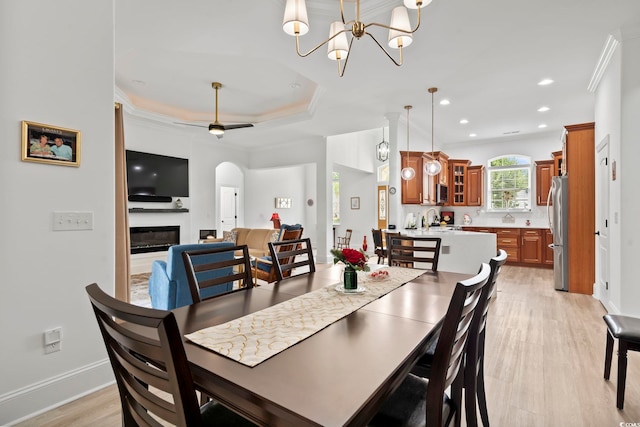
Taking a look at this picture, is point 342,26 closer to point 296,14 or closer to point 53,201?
point 296,14

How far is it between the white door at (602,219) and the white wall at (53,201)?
494cm

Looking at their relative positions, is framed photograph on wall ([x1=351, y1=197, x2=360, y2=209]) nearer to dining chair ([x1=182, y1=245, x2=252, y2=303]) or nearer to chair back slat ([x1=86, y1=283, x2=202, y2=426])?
dining chair ([x1=182, y1=245, x2=252, y2=303])

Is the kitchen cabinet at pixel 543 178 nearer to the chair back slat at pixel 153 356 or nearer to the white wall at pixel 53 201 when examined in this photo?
the white wall at pixel 53 201

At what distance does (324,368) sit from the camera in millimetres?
913

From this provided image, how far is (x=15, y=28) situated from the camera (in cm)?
181

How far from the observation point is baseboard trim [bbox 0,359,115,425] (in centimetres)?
176

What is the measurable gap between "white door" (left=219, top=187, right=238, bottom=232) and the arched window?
719 cm

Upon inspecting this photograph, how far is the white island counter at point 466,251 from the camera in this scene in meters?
4.18

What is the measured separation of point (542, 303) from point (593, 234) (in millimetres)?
1402

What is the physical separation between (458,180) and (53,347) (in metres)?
7.88

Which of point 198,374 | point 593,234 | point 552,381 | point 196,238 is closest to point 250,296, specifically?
point 198,374

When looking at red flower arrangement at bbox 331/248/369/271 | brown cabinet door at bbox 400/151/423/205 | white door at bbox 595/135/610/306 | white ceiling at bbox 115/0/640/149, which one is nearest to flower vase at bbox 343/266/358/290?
red flower arrangement at bbox 331/248/369/271

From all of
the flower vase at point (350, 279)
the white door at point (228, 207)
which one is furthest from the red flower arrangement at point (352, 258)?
the white door at point (228, 207)

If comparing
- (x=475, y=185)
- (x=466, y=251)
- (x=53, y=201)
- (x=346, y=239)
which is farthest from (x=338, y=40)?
(x=346, y=239)
